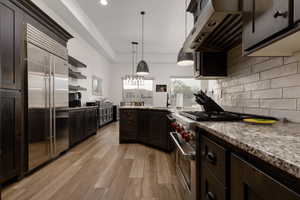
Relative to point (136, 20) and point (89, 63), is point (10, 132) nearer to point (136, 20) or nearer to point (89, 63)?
point (136, 20)

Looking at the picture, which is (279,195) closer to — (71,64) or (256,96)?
(256,96)

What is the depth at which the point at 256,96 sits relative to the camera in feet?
4.84

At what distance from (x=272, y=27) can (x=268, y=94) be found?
0.68 m

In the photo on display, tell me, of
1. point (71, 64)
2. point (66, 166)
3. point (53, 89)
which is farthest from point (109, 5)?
point (66, 166)

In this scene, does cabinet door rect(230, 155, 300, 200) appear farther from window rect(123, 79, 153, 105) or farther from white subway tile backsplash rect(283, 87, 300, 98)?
window rect(123, 79, 153, 105)

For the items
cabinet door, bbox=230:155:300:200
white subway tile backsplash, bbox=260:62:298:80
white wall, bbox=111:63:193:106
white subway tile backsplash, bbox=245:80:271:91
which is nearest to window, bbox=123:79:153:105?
white wall, bbox=111:63:193:106

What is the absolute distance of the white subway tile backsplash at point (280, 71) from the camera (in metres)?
1.10

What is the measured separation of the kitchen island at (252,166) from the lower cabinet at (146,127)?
7.02 feet

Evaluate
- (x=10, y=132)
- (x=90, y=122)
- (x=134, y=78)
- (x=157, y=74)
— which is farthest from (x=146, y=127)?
(x=157, y=74)

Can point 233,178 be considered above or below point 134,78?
below

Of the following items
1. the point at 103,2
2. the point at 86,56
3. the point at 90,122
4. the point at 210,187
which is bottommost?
the point at 90,122

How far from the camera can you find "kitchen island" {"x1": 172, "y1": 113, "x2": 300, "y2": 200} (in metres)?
0.42

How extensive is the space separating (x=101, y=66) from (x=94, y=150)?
183 inches

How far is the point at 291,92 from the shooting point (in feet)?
3.63
